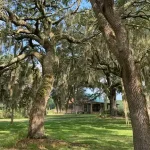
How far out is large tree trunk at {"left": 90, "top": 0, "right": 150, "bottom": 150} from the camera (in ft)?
18.5

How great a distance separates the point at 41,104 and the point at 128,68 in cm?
475

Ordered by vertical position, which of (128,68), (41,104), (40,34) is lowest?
(41,104)

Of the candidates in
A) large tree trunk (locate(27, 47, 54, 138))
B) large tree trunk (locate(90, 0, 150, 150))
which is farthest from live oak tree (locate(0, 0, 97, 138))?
large tree trunk (locate(90, 0, 150, 150))

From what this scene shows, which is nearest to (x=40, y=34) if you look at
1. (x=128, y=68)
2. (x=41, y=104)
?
(x=41, y=104)

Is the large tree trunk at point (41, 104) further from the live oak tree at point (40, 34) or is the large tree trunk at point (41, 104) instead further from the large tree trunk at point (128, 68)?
the large tree trunk at point (128, 68)

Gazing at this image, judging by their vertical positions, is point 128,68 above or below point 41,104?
above

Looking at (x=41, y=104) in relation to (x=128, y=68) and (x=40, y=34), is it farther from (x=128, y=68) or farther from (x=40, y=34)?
(x=128, y=68)

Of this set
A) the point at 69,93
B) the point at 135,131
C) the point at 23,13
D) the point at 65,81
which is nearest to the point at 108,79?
the point at 69,93

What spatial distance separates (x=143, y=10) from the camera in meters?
10.1

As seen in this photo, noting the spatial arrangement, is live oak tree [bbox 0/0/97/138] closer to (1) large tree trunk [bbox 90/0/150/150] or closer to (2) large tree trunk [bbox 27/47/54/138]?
(2) large tree trunk [bbox 27/47/54/138]

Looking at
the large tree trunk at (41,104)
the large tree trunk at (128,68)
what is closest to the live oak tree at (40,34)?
the large tree trunk at (41,104)

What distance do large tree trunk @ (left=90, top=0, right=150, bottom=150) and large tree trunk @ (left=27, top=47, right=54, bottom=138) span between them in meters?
4.44

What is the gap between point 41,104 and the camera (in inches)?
391

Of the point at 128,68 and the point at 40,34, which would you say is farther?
the point at 40,34
